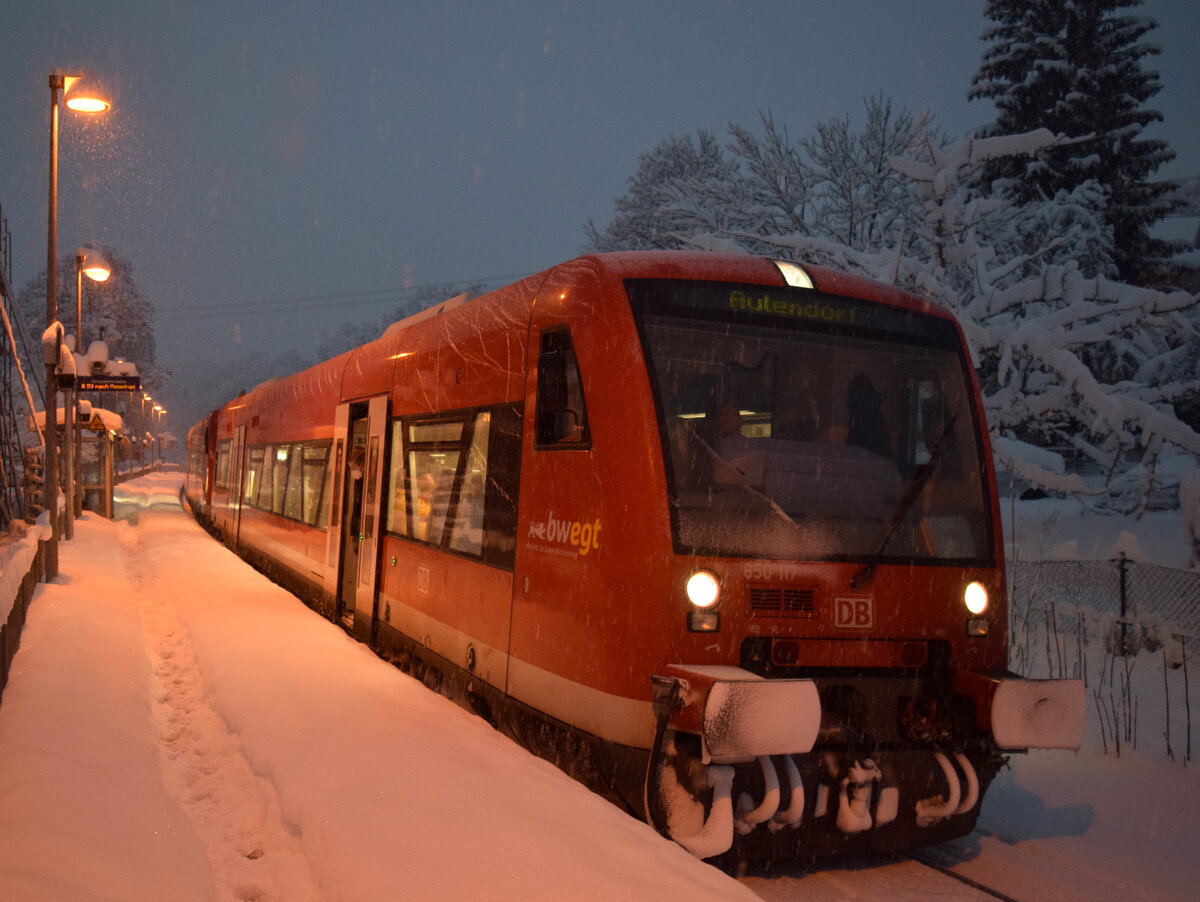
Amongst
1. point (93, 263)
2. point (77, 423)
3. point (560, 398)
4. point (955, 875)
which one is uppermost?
point (93, 263)

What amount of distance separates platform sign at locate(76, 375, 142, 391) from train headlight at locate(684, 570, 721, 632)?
17.1 m

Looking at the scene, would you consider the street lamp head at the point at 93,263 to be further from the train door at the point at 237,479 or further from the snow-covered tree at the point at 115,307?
the snow-covered tree at the point at 115,307

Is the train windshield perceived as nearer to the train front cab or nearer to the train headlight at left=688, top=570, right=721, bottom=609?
the train front cab

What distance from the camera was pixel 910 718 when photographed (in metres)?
5.45

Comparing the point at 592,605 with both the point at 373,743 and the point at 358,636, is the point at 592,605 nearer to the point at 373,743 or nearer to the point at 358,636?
the point at 373,743

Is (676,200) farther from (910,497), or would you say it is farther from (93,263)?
(910,497)

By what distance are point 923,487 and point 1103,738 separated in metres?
3.31

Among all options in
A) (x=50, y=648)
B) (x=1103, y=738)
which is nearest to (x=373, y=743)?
(x=50, y=648)

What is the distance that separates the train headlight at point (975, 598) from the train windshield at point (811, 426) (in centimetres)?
15

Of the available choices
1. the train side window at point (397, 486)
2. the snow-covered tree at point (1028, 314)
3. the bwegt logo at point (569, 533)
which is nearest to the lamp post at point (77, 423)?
the train side window at point (397, 486)

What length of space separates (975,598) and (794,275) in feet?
6.73

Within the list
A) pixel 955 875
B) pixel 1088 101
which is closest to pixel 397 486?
pixel 955 875

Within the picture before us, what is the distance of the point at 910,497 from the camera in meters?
5.66

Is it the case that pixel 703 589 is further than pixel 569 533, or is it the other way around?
pixel 569 533
